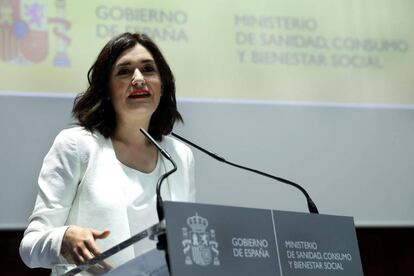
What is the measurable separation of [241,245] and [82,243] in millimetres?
321

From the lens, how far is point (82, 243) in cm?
154

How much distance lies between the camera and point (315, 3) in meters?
3.12

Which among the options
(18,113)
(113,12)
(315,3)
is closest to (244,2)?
(315,3)

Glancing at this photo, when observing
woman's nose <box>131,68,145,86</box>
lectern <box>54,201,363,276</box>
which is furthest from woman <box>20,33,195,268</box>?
lectern <box>54,201,363,276</box>

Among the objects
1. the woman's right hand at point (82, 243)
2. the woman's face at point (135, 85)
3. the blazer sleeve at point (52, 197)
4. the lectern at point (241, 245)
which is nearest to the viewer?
the lectern at point (241, 245)

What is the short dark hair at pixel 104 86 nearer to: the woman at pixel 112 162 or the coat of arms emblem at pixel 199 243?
the woman at pixel 112 162

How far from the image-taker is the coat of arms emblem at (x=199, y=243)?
136 centimetres

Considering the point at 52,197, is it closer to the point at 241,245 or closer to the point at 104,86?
the point at 104,86

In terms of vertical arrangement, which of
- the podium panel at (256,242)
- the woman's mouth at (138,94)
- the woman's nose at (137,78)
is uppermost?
the woman's nose at (137,78)

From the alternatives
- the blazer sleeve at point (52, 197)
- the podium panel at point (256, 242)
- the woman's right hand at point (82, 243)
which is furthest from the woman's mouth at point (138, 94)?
the podium panel at point (256, 242)

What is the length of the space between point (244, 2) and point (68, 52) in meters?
0.71

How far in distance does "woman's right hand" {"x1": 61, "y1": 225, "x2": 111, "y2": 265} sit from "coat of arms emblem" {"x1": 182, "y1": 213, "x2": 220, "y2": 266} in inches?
8.1

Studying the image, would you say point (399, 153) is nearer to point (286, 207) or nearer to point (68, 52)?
point (286, 207)

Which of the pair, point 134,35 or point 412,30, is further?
point 412,30
